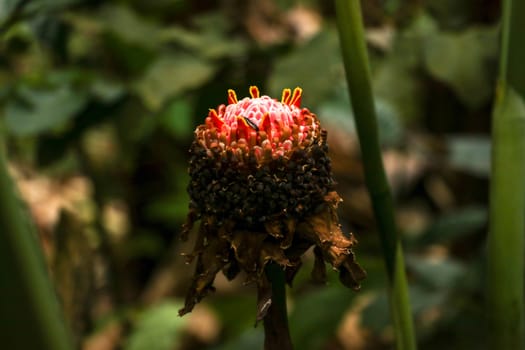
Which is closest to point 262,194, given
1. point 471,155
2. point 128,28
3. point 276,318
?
point 276,318

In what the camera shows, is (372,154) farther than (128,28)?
No

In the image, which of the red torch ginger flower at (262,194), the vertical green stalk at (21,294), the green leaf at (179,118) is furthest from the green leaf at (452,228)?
the vertical green stalk at (21,294)

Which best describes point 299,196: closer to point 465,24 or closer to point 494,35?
point 494,35

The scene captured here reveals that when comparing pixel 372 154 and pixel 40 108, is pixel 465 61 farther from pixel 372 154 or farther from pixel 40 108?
pixel 40 108

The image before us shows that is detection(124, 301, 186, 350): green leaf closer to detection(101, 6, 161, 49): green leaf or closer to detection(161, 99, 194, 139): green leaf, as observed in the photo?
detection(101, 6, 161, 49): green leaf

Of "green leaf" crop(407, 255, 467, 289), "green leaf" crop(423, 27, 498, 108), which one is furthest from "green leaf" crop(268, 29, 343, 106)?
"green leaf" crop(407, 255, 467, 289)

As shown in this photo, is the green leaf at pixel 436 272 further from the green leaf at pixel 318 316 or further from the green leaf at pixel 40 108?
the green leaf at pixel 40 108

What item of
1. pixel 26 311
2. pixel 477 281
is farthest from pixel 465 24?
pixel 26 311
